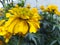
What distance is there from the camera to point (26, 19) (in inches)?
21.0

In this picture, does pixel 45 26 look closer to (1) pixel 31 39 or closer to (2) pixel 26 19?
(1) pixel 31 39

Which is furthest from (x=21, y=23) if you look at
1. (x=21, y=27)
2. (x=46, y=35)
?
(x=46, y=35)

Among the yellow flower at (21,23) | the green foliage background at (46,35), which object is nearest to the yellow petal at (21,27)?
the yellow flower at (21,23)

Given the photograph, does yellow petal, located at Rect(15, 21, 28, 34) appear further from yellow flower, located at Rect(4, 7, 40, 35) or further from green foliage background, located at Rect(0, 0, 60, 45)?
green foliage background, located at Rect(0, 0, 60, 45)

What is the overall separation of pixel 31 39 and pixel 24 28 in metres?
0.19

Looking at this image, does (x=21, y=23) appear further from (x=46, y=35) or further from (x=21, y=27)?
(x=46, y=35)

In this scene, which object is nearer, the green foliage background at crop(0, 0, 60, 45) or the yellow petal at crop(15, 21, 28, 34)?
the yellow petal at crop(15, 21, 28, 34)

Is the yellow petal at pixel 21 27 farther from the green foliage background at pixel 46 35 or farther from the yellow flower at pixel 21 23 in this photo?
the green foliage background at pixel 46 35

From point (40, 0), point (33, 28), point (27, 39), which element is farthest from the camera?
point (40, 0)

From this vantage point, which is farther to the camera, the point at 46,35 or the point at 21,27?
the point at 46,35

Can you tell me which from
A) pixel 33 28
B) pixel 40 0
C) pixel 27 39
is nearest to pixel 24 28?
pixel 33 28

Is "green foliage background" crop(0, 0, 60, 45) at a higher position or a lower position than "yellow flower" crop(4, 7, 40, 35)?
lower

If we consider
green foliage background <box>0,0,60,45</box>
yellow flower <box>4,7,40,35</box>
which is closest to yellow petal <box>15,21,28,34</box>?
yellow flower <box>4,7,40,35</box>

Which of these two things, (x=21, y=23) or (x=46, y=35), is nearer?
(x=21, y=23)
